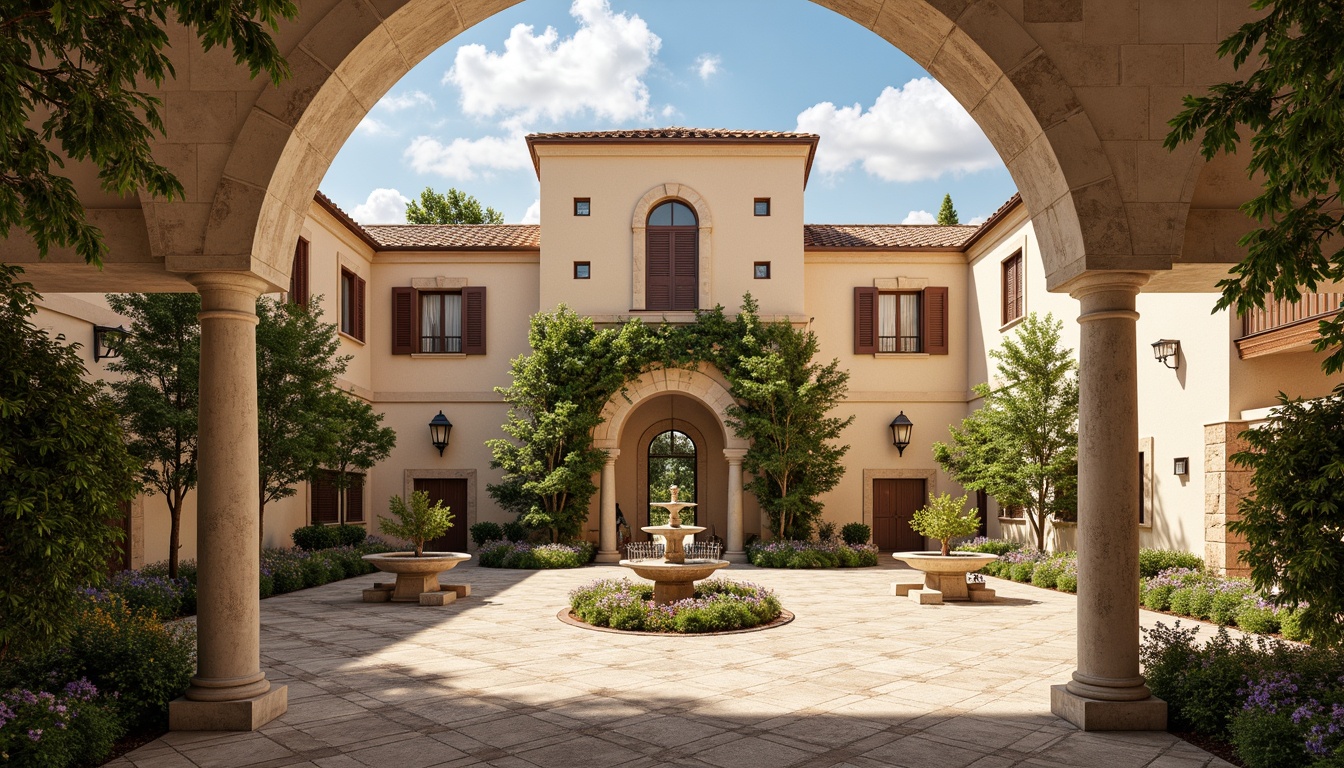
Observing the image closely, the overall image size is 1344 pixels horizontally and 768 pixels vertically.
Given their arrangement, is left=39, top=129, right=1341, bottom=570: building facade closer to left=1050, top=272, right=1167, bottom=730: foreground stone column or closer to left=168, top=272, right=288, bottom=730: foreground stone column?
left=1050, top=272, right=1167, bottom=730: foreground stone column

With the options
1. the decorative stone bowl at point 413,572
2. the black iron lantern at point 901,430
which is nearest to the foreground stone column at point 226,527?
the decorative stone bowl at point 413,572

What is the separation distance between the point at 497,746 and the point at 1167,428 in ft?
44.8

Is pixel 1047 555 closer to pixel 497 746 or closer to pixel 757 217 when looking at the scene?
pixel 757 217

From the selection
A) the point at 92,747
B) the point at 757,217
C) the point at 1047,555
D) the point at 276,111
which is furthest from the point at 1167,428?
the point at 92,747

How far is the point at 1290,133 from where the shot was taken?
174 inches

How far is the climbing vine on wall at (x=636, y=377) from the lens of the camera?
72.2 ft

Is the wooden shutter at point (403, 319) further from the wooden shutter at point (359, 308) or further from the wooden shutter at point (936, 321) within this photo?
the wooden shutter at point (936, 321)

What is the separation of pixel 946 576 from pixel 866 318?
34.3 ft

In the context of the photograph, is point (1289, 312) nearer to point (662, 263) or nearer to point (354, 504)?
point (662, 263)

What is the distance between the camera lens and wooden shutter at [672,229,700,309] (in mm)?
23672

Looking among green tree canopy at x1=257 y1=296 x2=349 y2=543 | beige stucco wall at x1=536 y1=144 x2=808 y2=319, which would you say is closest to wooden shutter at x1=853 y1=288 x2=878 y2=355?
beige stucco wall at x1=536 y1=144 x2=808 y2=319

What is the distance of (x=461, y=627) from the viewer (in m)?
12.7

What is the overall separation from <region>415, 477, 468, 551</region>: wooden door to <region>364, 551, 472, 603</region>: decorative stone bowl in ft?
28.9

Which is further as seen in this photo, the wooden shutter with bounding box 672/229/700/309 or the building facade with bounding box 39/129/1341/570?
the wooden shutter with bounding box 672/229/700/309
